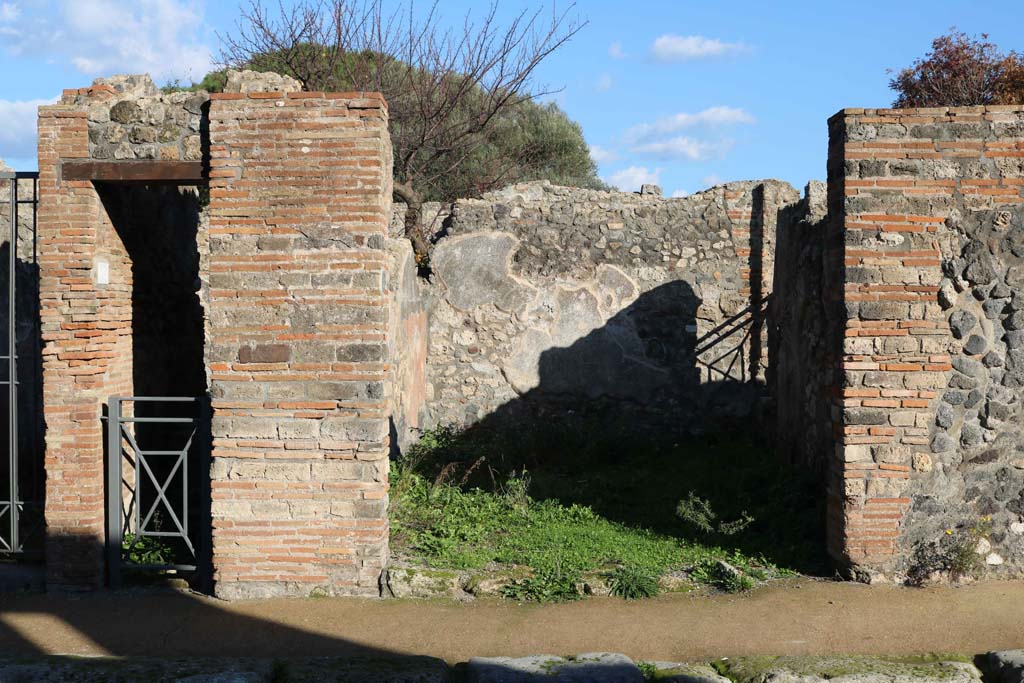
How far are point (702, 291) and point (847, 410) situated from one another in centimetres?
504

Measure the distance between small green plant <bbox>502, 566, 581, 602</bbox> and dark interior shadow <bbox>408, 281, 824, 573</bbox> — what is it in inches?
113

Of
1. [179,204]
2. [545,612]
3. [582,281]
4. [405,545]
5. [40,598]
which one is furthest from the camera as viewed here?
[582,281]

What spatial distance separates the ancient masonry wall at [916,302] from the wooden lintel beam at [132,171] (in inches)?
172

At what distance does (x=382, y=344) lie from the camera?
18.3ft

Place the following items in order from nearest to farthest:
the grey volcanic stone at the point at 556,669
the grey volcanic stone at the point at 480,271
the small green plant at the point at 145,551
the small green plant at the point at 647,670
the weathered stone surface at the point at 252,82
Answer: the grey volcanic stone at the point at 556,669 < the small green plant at the point at 647,670 < the weathered stone surface at the point at 252,82 < the small green plant at the point at 145,551 < the grey volcanic stone at the point at 480,271

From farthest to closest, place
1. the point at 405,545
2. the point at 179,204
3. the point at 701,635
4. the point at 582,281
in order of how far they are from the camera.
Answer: the point at 582,281 → the point at 179,204 → the point at 405,545 → the point at 701,635

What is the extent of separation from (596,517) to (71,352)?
4.18 metres

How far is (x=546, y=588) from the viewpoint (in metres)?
5.68

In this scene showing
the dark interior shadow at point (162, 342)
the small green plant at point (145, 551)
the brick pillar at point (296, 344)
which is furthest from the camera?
the dark interior shadow at point (162, 342)

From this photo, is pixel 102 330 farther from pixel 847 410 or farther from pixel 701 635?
pixel 847 410

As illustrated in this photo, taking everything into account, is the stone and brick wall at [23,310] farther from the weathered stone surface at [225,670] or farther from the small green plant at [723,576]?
the small green plant at [723,576]

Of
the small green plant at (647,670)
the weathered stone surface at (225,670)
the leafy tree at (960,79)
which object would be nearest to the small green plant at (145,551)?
the weathered stone surface at (225,670)

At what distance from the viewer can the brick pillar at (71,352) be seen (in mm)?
5859

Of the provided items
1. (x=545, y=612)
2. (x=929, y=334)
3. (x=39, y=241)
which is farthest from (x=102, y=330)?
(x=929, y=334)
